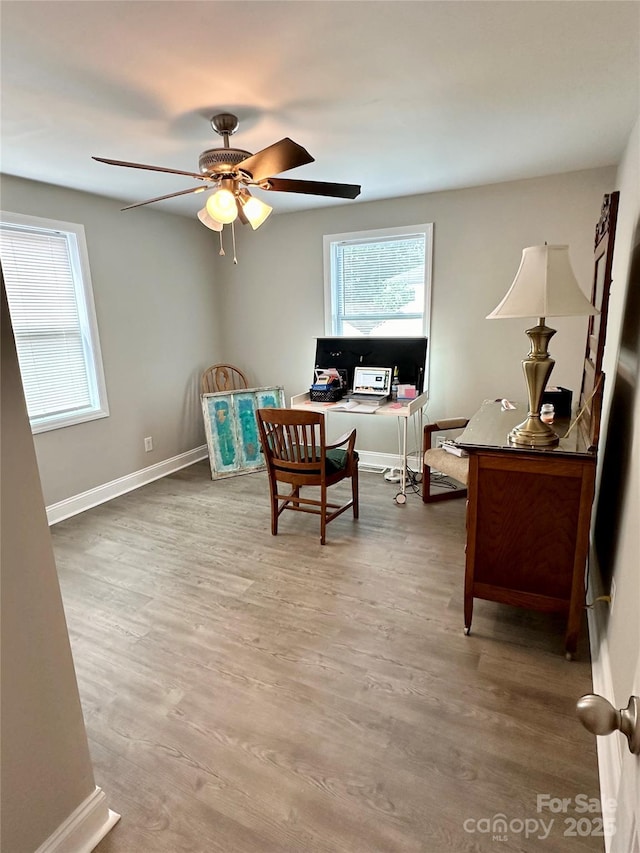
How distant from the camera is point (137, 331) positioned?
396 cm

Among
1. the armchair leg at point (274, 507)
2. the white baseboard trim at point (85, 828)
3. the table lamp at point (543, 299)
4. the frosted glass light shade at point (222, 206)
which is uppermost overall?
the frosted glass light shade at point (222, 206)

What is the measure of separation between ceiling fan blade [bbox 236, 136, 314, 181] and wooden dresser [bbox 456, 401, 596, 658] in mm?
1390

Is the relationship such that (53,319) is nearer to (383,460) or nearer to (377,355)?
(377,355)

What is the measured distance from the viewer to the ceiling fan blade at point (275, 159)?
1.86 metres

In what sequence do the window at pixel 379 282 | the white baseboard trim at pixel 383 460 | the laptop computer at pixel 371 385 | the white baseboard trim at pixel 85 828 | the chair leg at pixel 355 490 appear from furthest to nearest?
the white baseboard trim at pixel 383 460
the window at pixel 379 282
the laptop computer at pixel 371 385
the chair leg at pixel 355 490
the white baseboard trim at pixel 85 828

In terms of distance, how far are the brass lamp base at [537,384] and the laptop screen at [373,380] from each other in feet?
5.95

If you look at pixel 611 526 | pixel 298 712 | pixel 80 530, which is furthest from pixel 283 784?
pixel 80 530

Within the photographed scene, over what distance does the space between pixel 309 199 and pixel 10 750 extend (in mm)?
3771

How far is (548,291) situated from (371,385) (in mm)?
2094

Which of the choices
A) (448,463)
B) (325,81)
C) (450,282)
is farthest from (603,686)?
(450,282)

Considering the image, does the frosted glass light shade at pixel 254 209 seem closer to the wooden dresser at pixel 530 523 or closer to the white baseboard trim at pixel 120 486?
the wooden dresser at pixel 530 523

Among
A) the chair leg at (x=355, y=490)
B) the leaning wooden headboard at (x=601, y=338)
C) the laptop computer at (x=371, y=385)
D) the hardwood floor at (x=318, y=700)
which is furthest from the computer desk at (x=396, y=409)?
the leaning wooden headboard at (x=601, y=338)

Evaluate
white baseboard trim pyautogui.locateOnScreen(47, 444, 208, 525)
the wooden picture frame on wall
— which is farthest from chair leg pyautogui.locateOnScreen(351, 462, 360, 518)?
white baseboard trim pyautogui.locateOnScreen(47, 444, 208, 525)

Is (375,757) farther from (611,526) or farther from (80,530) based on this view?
(80,530)
